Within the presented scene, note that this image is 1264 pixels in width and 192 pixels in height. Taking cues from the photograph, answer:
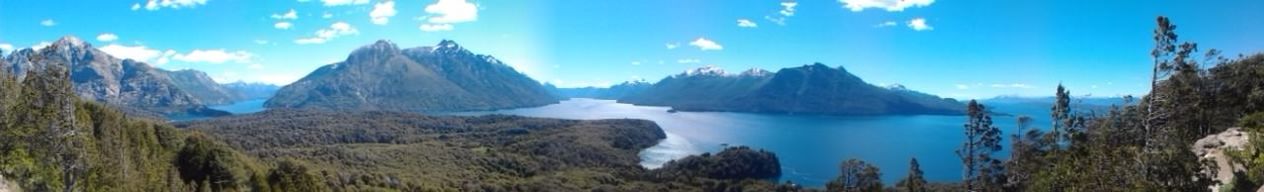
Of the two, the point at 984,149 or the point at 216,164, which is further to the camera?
the point at 216,164

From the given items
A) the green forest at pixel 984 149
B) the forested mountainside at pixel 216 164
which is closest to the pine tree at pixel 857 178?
the green forest at pixel 984 149

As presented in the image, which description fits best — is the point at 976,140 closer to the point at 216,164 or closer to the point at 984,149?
the point at 984,149

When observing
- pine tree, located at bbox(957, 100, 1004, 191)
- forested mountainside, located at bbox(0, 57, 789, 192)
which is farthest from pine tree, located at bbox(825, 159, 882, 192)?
forested mountainside, located at bbox(0, 57, 789, 192)

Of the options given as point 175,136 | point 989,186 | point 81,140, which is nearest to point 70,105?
point 81,140

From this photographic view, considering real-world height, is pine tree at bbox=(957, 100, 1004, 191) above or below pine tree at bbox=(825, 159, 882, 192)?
above

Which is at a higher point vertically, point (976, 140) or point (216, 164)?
point (976, 140)

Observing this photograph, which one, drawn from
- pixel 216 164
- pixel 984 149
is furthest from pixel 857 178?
pixel 216 164

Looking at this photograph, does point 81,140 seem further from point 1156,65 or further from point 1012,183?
point 1012,183

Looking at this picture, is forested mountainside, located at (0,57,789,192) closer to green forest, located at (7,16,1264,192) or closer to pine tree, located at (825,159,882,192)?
green forest, located at (7,16,1264,192)

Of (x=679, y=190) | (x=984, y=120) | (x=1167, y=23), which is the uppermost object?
(x=1167, y=23)

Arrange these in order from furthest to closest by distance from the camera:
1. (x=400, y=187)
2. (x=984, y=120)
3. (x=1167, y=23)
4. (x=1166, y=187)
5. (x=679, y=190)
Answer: (x=679, y=190) → (x=400, y=187) → (x=984, y=120) → (x=1167, y=23) → (x=1166, y=187)

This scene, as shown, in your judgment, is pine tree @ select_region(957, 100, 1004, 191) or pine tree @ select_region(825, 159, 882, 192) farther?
pine tree @ select_region(825, 159, 882, 192)
